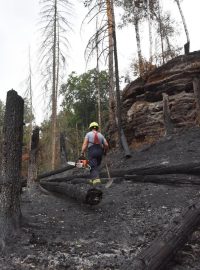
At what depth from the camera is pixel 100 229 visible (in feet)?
23.7

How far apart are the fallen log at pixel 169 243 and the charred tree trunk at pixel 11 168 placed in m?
2.62

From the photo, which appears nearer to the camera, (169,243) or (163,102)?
(169,243)

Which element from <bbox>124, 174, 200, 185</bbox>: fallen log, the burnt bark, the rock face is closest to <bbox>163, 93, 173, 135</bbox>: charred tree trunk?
the rock face

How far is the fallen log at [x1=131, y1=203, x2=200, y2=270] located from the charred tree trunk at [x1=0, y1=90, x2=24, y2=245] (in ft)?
8.61

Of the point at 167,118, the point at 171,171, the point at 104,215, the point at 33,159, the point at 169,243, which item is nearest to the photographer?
the point at 169,243

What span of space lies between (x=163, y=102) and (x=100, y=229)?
→ 10.0m

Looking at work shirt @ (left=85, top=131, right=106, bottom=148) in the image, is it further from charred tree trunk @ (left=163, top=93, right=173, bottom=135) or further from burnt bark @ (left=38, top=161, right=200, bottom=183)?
charred tree trunk @ (left=163, top=93, right=173, bottom=135)

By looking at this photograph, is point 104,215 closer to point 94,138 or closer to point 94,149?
point 94,149

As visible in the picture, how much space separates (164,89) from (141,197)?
32.8 ft

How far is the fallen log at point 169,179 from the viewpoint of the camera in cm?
964

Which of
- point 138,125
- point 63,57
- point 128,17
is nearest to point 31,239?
point 138,125

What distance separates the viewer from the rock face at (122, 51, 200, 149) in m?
16.5

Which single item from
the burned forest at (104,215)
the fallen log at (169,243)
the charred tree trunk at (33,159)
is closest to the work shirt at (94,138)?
the burned forest at (104,215)

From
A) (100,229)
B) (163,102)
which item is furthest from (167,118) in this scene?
(100,229)
